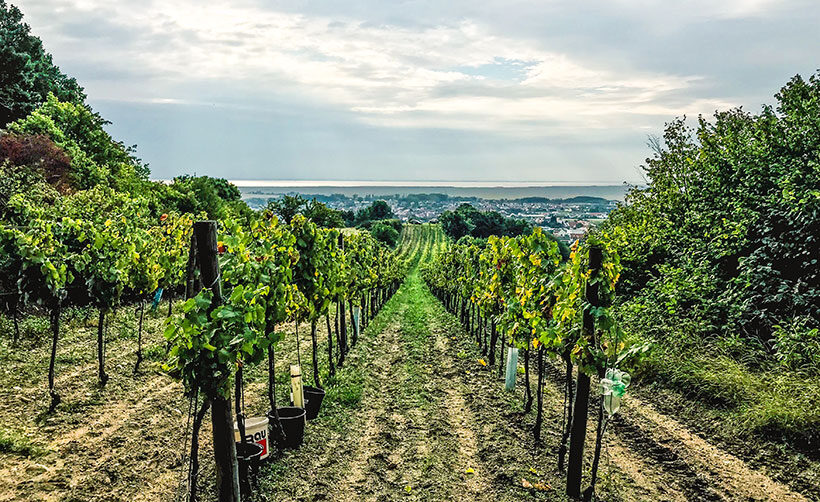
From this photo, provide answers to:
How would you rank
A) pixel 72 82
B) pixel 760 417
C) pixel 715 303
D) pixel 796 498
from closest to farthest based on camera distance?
pixel 796 498 < pixel 760 417 < pixel 715 303 < pixel 72 82

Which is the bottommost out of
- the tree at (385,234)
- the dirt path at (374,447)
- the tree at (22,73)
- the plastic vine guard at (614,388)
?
the tree at (385,234)

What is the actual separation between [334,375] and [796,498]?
7.52 m

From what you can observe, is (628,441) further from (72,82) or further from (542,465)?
(72,82)

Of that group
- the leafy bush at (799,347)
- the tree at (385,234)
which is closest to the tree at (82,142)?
the leafy bush at (799,347)

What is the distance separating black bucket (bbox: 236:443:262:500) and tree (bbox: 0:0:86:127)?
34.0m

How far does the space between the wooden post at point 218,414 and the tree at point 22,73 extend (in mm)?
34127

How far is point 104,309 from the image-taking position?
8750mm

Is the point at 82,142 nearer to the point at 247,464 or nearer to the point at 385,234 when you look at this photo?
the point at 247,464

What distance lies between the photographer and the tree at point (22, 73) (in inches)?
1188

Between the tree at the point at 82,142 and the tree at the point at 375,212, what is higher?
the tree at the point at 82,142

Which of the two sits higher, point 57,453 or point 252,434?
point 252,434

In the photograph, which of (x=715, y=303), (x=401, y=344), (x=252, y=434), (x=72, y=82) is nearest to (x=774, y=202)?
(x=715, y=303)

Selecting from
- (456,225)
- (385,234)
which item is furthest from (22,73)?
(456,225)

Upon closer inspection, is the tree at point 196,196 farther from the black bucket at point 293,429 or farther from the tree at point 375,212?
the tree at point 375,212
